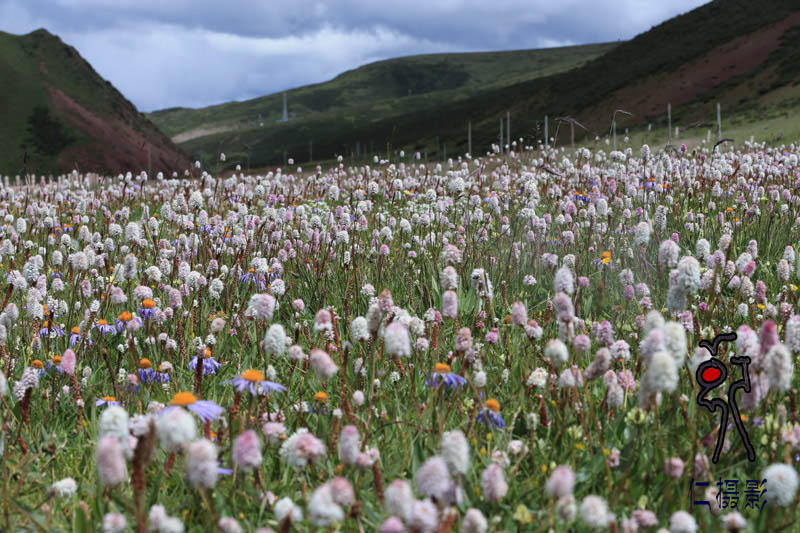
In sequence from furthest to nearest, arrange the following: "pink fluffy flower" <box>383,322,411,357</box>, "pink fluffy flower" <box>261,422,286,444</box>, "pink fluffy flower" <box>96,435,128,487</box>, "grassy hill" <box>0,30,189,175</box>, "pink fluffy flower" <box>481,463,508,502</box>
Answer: "grassy hill" <box>0,30,189,175</box> < "pink fluffy flower" <box>261,422,286,444</box> < "pink fluffy flower" <box>383,322,411,357</box> < "pink fluffy flower" <box>481,463,508,502</box> < "pink fluffy flower" <box>96,435,128,487</box>

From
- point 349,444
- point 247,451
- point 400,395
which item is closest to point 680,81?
point 400,395

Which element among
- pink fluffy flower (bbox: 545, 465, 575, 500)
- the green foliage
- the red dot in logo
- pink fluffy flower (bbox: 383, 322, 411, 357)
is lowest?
pink fluffy flower (bbox: 545, 465, 575, 500)

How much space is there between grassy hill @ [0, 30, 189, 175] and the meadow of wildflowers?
39.9 meters

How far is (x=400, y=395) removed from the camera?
10.9 ft

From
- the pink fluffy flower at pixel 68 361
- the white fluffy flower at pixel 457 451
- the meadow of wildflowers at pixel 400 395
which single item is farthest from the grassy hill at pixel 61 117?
the white fluffy flower at pixel 457 451

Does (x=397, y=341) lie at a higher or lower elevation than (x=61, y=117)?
lower

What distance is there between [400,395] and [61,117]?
5102 centimetres

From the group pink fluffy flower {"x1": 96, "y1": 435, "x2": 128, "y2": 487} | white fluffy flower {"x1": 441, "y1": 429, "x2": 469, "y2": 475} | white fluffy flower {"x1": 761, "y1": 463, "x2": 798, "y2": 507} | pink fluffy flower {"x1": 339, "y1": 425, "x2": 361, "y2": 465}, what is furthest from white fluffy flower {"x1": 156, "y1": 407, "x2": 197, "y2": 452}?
white fluffy flower {"x1": 761, "y1": 463, "x2": 798, "y2": 507}

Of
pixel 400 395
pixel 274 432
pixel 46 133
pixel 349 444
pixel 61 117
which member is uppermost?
pixel 61 117

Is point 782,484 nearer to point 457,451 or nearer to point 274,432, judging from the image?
point 457,451

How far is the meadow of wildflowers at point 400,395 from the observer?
5.81 feet

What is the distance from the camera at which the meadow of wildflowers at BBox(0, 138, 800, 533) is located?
177 cm

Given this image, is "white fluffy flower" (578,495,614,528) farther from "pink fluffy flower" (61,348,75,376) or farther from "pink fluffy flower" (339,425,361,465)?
"pink fluffy flower" (61,348,75,376)

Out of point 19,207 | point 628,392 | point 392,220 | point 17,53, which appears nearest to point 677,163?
point 392,220
